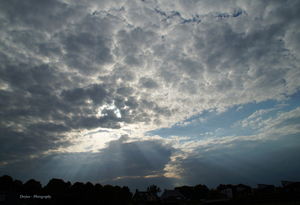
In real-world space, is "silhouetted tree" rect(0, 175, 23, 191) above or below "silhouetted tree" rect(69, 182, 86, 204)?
above

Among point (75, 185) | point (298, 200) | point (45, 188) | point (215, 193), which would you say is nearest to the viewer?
point (298, 200)

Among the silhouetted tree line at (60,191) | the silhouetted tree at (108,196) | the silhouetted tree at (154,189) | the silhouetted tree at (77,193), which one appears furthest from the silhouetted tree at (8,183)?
the silhouetted tree at (154,189)

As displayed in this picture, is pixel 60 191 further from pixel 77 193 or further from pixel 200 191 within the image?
pixel 200 191

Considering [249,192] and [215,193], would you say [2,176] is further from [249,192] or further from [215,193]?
[249,192]

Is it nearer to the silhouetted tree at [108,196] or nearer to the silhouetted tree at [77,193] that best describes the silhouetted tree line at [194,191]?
the silhouetted tree at [108,196]

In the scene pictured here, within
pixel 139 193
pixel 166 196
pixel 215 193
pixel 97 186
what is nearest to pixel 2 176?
pixel 97 186

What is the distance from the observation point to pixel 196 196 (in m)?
148

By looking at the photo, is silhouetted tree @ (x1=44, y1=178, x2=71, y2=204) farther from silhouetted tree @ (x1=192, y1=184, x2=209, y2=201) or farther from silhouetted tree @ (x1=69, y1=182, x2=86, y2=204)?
silhouetted tree @ (x1=192, y1=184, x2=209, y2=201)

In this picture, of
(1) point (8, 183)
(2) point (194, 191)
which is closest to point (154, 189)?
(2) point (194, 191)

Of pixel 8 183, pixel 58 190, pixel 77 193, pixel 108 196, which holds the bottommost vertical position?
pixel 108 196

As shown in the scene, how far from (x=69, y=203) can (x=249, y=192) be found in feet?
341

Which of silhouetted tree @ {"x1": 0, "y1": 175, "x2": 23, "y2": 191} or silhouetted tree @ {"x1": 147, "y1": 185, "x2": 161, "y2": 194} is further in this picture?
silhouetted tree @ {"x1": 147, "y1": 185, "x2": 161, "y2": 194}

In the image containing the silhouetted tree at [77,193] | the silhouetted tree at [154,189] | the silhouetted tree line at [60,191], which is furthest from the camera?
the silhouetted tree at [154,189]

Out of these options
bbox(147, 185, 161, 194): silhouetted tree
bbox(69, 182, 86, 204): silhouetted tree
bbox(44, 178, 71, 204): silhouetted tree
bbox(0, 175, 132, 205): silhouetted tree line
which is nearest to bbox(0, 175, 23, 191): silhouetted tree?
bbox(0, 175, 132, 205): silhouetted tree line
